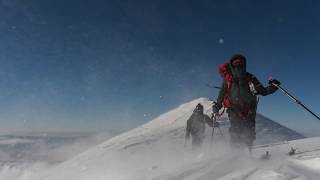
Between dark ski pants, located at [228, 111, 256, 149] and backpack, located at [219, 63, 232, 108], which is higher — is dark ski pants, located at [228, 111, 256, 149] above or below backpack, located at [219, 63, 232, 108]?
below

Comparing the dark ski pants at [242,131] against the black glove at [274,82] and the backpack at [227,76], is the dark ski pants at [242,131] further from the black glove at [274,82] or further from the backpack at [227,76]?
the black glove at [274,82]

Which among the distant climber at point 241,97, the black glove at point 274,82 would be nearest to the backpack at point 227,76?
the distant climber at point 241,97

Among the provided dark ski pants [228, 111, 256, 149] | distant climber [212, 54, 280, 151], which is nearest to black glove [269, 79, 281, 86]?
distant climber [212, 54, 280, 151]

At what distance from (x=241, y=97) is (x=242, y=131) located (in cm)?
85

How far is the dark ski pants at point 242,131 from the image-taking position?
11.0m

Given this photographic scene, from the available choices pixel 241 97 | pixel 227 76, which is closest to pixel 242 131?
pixel 241 97

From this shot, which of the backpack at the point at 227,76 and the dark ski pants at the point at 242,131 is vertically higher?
the backpack at the point at 227,76

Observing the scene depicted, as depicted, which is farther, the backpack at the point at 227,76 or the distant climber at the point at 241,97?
the backpack at the point at 227,76

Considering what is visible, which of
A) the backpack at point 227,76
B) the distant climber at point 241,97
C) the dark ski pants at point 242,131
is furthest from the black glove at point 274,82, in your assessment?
the backpack at point 227,76

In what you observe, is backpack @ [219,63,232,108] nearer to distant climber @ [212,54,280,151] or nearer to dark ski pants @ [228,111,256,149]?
distant climber @ [212,54,280,151]

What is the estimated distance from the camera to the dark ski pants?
11.0 metres

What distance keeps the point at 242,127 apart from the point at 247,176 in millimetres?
4033

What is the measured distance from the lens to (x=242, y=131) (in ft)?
36.3

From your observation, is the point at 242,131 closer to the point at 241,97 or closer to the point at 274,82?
the point at 241,97
